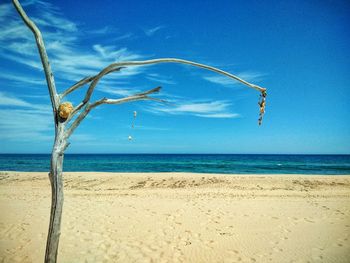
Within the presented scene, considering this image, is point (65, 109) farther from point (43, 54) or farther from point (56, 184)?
point (56, 184)

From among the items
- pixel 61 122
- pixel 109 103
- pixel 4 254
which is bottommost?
pixel 4 254

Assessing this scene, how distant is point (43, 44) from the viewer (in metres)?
3.00

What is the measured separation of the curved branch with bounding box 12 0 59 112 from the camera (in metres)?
2.95

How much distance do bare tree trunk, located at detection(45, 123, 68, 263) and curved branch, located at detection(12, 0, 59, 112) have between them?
33 cm

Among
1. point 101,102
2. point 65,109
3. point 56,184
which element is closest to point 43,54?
point 65,109

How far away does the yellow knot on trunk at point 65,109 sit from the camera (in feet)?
9.75

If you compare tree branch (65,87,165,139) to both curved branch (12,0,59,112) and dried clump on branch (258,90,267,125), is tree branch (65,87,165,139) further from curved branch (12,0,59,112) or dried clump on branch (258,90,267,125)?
dried clump on branch (258,90,267,125)

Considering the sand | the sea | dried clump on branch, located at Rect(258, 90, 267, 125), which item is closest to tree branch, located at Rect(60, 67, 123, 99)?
dried clump on branch, located at Rect(258, 90, 267, 125)

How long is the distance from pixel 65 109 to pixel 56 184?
94 centimetres

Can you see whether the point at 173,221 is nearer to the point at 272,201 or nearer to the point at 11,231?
the point at 11,231

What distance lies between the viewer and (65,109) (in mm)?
2971

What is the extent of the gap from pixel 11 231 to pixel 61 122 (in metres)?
4.97

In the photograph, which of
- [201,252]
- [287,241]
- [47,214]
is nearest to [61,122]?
[201,252]

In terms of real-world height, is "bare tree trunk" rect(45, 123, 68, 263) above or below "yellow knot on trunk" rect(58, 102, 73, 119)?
below
